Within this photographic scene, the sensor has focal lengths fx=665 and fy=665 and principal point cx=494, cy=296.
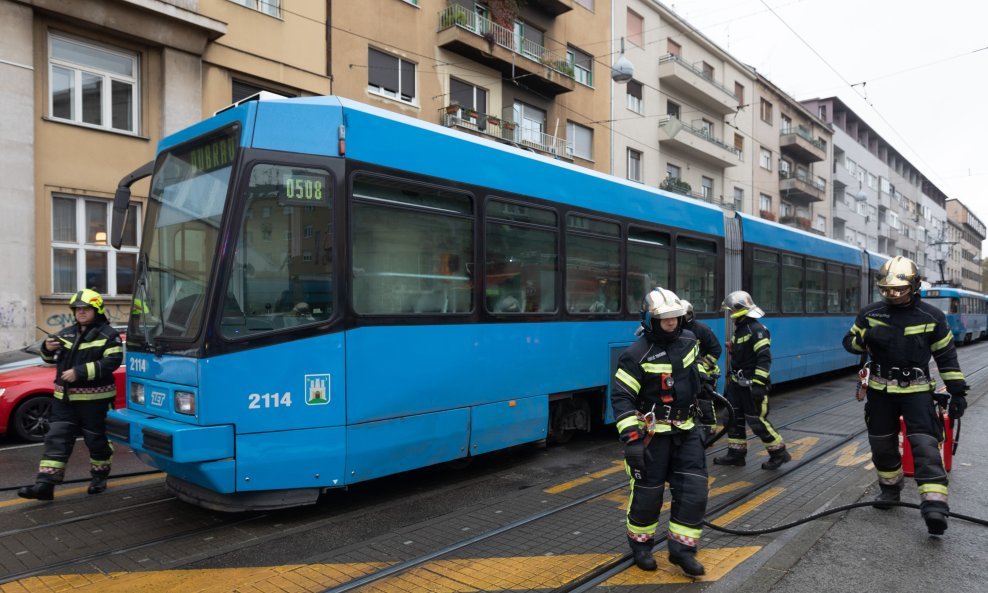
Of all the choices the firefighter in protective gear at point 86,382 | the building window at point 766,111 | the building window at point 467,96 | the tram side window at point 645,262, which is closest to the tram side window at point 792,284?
the tram side window at point 645,262

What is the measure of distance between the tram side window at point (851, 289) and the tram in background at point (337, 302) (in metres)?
10.2

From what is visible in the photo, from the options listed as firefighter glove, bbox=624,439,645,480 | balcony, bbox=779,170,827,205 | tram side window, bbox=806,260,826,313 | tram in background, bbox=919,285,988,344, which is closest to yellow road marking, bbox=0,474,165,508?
firefighter glove, bbox=624,439,645,480

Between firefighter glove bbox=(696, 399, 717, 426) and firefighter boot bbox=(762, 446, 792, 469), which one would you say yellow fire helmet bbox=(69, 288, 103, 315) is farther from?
firefighter boot bbox=(762, 446, 792, 469)

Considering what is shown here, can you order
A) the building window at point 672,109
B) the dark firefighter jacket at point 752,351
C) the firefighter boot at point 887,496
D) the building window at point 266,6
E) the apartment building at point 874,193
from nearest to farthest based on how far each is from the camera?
the firefighter boot at point 887,496, the dark firefighter jacket at point 752,351, the building window at point 266,6, the building window at point 672,109, the apartment building at point 874,193

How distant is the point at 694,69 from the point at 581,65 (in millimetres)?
7379

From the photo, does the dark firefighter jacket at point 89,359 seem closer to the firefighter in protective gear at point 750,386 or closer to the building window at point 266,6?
the firefighter in protective gear at point 750,386

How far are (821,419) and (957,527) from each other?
5.09 meters

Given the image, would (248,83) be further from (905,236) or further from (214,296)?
(905,236)

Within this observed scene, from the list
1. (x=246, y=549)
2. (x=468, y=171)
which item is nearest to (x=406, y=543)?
(x=246, y=549)

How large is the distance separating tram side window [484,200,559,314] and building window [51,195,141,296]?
30.5 feet

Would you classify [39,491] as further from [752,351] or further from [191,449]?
[752,351]

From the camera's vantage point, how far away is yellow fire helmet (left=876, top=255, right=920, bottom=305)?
5.17 m

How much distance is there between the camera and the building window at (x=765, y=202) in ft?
120

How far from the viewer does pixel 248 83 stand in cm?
1495
